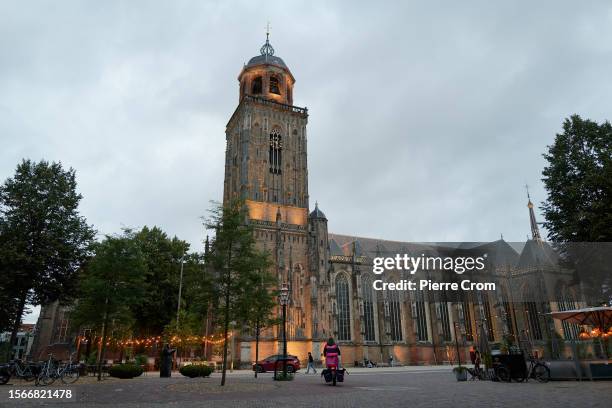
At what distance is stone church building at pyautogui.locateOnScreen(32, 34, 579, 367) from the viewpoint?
48969 mm

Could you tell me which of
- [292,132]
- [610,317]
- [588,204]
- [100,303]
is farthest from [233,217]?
[292,132]

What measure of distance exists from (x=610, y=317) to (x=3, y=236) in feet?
116

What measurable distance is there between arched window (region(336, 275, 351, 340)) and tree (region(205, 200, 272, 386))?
119ft

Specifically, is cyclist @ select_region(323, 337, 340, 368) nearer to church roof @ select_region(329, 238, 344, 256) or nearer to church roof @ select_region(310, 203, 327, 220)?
church roof @ select_region(310, 203, 327, 220)

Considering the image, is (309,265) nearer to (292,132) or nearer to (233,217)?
(292,132)

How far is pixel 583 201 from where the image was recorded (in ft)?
83.0

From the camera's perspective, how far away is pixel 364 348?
2050 inches

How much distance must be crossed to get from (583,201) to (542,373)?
1320 centimetres

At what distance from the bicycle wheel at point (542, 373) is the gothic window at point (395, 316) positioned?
3907 centimetres

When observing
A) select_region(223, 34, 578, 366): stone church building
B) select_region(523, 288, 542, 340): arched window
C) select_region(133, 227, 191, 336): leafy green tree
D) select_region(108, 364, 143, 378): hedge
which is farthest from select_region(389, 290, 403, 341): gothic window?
select_region(108, 364, 143, 378): hedge

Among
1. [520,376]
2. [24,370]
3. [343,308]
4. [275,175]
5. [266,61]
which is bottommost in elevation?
[520,376]

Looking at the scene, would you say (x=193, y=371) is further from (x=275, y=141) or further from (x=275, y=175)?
(x=275, y=141)

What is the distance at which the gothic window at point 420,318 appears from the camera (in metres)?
56.6

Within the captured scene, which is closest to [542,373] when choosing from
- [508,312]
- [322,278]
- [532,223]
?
[322,278]
